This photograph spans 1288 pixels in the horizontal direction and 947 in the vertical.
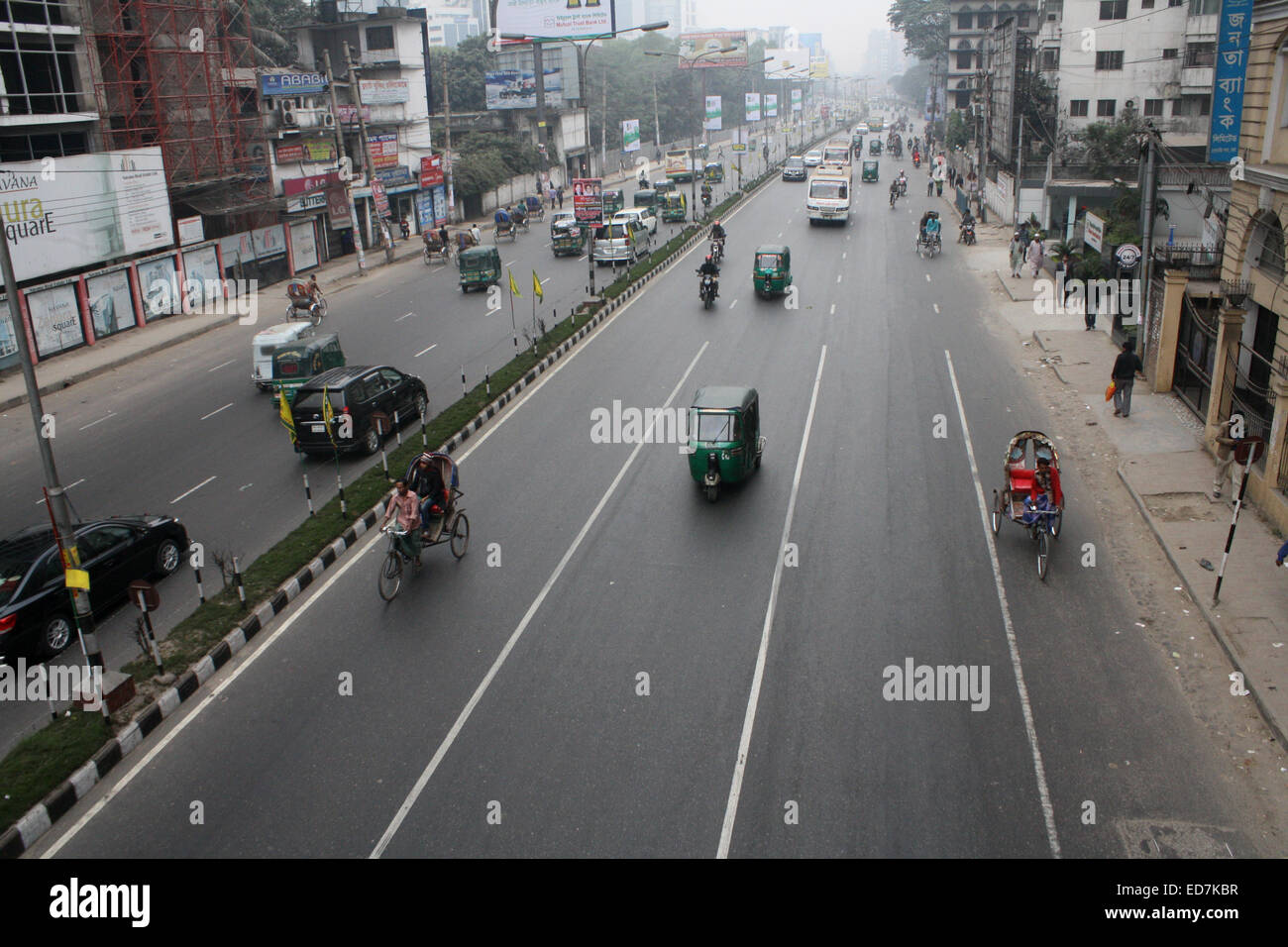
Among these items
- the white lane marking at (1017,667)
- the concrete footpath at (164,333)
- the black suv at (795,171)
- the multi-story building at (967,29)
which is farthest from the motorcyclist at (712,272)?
the multi-story building at (967,29)

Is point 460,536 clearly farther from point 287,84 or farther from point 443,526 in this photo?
point 287,84

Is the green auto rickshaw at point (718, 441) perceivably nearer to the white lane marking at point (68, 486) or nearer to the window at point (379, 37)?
the white lane marking at point (68, 486)

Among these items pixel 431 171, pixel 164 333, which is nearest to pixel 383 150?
pixel 431 171

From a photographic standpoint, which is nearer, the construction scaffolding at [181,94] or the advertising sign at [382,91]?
the construction scaffolding at [181,94]

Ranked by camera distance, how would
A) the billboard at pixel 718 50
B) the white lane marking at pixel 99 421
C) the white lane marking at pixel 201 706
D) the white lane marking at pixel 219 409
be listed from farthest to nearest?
1. the billboard at pixel 718 50
2. the white lane marking at pixel 219 409
3. the white lane marking at pixel 99 421
4. the white lane marking at pixel 201 706

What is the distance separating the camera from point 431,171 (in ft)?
175

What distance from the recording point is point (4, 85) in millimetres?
29078

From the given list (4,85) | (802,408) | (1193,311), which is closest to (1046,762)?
(802,408)

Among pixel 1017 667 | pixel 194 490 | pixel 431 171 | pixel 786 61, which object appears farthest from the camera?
pixel 786 61

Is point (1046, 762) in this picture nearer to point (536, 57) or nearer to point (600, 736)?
point (600, 736)

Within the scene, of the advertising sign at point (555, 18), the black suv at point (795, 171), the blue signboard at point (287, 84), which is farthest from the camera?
the black suv at point (795, 171)

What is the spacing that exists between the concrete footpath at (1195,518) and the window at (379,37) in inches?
1626

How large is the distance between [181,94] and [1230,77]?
33846 mm

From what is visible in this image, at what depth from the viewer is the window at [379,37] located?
175 feet
